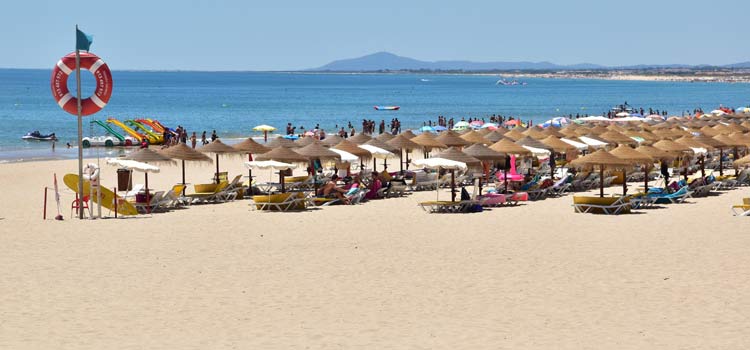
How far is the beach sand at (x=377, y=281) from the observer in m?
9.62

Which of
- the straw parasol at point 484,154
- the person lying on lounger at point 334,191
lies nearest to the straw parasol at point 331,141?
the person lying on lounger at point 334,191

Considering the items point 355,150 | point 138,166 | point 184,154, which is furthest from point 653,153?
point 138,166

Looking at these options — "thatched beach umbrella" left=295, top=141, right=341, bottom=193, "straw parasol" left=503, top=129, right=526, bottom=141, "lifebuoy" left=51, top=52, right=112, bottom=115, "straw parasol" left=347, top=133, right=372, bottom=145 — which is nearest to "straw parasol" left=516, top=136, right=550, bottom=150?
"straw parasol" left=503, top=129, right=526, bottom=141

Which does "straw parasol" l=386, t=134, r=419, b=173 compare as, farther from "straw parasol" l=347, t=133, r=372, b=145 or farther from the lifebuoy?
the lifebuoy

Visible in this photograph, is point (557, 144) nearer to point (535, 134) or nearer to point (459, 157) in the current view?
point (535, 134)

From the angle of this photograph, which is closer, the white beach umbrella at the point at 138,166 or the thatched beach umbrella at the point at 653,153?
the white beach umbrella at the point at 138,166

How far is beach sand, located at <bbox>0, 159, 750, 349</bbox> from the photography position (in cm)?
962

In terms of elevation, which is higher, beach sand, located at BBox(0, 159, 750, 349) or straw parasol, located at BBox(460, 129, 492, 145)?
straw parasol, located at BBox(460, 129, 492, 145)

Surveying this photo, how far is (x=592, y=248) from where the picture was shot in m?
14.8

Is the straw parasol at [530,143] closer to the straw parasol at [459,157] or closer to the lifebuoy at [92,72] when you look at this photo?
the straw parasol at [459,157]

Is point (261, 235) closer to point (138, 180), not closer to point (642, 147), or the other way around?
point (642, 147)

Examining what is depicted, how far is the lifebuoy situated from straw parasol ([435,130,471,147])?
982cm

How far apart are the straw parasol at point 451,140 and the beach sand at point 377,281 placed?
6.82 meters

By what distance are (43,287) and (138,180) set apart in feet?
55.5
